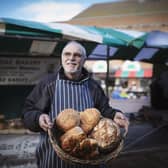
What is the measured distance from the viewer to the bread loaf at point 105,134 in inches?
69.6

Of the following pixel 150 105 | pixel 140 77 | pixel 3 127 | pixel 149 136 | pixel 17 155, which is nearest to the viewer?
pixel 17 155

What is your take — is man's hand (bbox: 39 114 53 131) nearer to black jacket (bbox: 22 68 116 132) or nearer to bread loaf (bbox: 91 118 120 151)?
black jacket (bbox: 22 68 116 132)

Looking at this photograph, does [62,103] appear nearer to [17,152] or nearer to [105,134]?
[105,134]

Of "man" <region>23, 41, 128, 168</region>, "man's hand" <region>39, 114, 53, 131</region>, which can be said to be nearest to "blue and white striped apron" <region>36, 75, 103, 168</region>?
"man" <region>23, 41, 128, 168</region>

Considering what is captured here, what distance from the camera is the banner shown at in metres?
4.75

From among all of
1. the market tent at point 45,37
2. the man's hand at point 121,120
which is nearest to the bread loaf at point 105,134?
the man's hand at point 121,120

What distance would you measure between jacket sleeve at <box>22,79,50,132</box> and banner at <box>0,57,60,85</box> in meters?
2.66

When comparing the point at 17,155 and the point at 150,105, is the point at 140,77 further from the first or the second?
the point at 17,155

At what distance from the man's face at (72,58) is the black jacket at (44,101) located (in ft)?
0.35

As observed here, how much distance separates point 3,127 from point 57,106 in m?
2.78

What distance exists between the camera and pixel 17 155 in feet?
14.2

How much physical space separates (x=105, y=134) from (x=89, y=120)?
13cm

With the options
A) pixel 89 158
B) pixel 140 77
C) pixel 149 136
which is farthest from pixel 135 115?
pixel 140 77

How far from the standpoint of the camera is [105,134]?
Result: 70.0 inches
